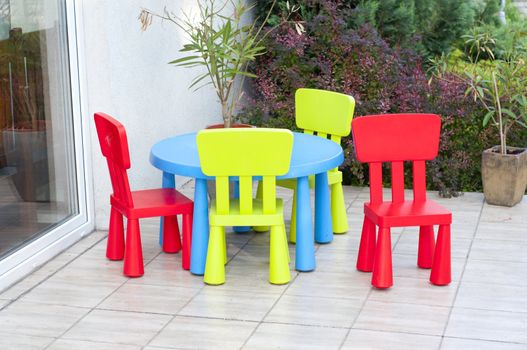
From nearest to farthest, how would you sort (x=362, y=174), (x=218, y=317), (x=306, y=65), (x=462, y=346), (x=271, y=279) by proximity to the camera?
(x=462, y=346)
(x=218, y=317)
(x=271, y=279)
(x=362, y=174)
(x=306, y=65)

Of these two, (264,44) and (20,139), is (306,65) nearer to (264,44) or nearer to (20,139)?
(264,44)

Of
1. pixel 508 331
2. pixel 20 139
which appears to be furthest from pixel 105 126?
pixel 508 331

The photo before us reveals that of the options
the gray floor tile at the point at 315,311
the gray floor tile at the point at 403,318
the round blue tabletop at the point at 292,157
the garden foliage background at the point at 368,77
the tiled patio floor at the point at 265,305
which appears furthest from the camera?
the garden foliage background at the point at 368,77

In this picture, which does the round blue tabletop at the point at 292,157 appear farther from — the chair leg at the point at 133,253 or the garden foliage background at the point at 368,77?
→ the garden foliage background at the point at 368,77

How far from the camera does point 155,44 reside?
23.1 feet

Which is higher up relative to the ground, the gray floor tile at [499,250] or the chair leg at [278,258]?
the chair leg at [278,258]

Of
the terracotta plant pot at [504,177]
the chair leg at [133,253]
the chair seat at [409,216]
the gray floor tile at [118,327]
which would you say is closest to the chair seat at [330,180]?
the chair seat at [409,216]

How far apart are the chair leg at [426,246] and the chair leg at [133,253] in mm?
1801

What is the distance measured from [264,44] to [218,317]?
4530 millimetres

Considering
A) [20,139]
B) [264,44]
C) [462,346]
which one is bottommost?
[462,346]

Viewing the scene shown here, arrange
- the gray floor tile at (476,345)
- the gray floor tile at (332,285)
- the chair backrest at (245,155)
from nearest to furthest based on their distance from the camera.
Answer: the gray floor tile at (476,345)
the chair backrest at (245,155)
the gray floor tile at (332,285)

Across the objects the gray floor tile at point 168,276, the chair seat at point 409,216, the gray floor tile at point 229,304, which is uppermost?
the chair seat at point 409,216

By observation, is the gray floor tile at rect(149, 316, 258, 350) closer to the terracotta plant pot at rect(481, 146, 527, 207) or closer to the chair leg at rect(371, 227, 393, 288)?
the chair leg at rect(371, 227, 393, 288)

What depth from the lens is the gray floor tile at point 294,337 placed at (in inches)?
171
